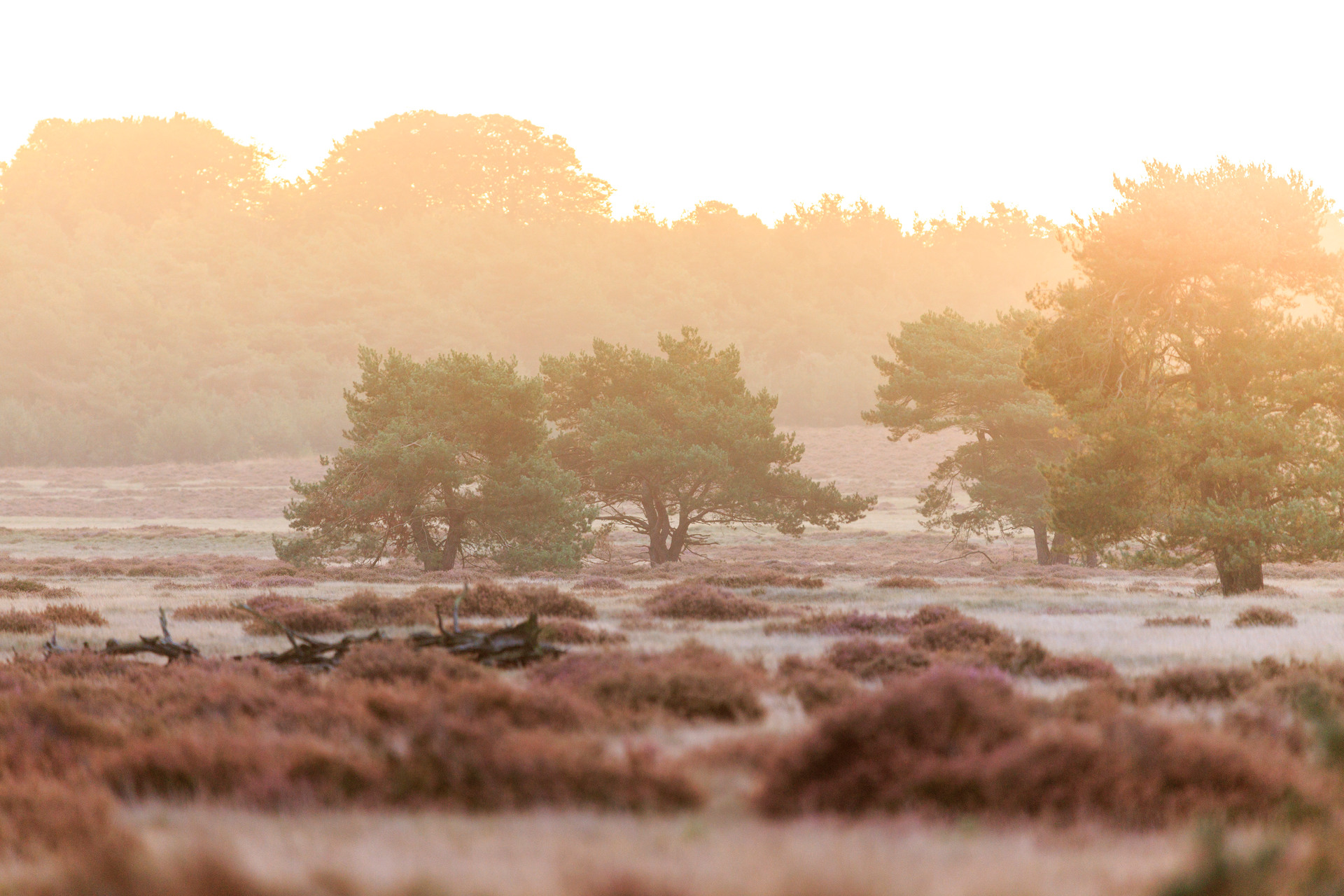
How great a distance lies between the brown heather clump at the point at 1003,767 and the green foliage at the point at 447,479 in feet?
85.9

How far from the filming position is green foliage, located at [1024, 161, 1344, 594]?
20.0 meters

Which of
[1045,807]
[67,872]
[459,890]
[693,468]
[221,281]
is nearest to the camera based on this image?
A: [459,890]

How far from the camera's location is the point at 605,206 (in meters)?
110

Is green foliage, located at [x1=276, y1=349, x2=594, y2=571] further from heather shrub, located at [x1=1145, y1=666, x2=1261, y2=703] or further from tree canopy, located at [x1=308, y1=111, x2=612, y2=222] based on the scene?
tree canopy, located at [x1=308, y1=111, x2=612, y2=222]

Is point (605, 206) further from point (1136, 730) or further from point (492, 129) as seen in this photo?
point (1136, 730)

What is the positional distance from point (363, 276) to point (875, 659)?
89687 millimetres

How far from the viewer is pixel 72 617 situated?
1517cm

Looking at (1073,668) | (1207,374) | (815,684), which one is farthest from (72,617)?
(1207,374)

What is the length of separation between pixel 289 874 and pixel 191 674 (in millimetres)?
5874

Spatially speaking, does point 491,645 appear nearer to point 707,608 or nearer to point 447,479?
point 707,608

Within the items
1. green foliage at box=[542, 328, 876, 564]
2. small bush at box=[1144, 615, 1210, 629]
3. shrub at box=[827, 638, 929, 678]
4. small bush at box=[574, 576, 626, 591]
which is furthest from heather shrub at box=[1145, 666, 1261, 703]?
green foliage at box=[542, 328, 876, 564]

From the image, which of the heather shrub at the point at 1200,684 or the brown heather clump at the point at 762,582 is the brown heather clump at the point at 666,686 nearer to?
the heather shrub at the point at 1200,684

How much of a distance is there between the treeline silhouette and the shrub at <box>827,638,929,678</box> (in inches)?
3002

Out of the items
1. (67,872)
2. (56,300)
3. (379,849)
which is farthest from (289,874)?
(56,300)
